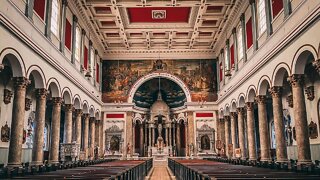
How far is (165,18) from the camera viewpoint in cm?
2291

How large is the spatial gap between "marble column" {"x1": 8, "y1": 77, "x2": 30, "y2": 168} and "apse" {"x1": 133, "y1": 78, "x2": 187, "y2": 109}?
19.5 meters

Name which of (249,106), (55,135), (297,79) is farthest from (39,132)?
(249,106)

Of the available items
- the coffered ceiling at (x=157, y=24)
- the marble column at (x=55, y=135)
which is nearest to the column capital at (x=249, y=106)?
the coffered ceiling at (x=157, y=24)

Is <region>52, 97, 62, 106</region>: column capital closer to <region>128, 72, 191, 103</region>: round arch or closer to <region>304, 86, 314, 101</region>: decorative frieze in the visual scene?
<region>304, 86, 314, 101</region>: decorative frieze

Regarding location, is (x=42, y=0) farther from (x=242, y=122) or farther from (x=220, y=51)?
(x=220, y=51)

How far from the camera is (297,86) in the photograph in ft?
41.6

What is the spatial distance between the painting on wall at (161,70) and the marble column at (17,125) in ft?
54.6

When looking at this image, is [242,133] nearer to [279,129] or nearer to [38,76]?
[279,129]

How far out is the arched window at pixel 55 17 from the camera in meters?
16.3

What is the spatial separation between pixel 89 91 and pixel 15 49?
12060 millimetres

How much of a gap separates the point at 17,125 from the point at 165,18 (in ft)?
45.4

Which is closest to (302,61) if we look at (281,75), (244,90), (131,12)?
(281,75)

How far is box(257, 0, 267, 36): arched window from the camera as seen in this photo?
53.2 feet

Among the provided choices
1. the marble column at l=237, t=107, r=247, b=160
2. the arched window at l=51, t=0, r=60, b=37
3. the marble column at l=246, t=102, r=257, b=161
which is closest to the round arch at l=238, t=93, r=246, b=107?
the marble column at l=237, t=107, r=247, b=160
